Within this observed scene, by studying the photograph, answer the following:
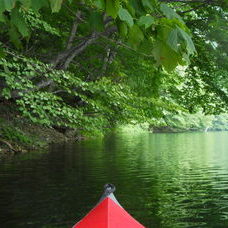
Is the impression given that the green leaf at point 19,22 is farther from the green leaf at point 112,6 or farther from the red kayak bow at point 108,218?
the red kayak bow at point 108,218

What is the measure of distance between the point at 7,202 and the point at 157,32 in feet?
32.3

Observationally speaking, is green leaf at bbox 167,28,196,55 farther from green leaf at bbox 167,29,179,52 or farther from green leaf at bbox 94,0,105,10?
green leaf at bbox 94,0,105,10

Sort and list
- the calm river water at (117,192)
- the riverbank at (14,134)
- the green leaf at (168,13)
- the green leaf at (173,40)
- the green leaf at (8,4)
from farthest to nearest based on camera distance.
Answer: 1. the riverbank at (14,134)
2. the calm river water at (117,192)
3. the green leaf at (168,13)
4. the green leaf at (173,40)
5. the green leaf at (8,4)

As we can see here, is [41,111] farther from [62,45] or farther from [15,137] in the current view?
[15,137]

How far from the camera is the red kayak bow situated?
3207 millimetres

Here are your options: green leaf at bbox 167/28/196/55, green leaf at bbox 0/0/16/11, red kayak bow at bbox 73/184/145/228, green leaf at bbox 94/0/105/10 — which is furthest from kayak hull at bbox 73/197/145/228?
green leaf at bbox 0/0/16/11

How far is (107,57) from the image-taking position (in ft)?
80.0

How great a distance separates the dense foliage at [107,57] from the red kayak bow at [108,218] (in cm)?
125

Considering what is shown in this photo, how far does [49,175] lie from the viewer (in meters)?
17.2

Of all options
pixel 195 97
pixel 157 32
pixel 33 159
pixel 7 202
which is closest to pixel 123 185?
pixel 7 202

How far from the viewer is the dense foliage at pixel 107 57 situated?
289 cm

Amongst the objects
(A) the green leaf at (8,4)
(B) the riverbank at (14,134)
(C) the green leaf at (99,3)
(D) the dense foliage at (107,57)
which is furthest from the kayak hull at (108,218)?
(B) the riverbank at (14,134)

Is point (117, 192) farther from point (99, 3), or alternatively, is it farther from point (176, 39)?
point (176, 39)

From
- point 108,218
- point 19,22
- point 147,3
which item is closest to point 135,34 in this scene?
point 147,3
